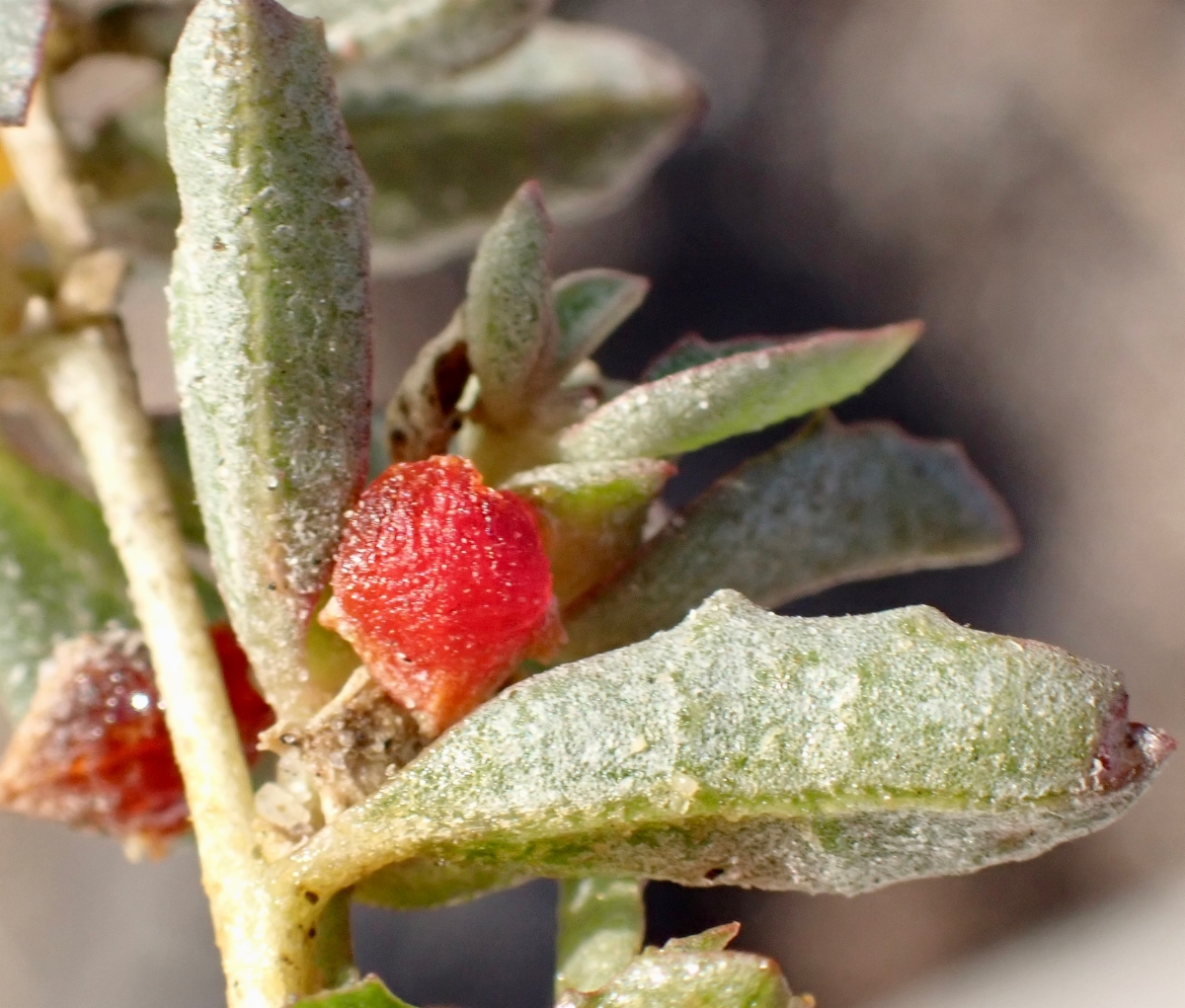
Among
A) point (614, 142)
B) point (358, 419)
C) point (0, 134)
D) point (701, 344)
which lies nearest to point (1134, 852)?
point (614, 142)

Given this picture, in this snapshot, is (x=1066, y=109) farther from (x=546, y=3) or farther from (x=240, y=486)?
(x=240, y=486)

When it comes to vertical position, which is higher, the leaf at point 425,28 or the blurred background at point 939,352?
the leaf at point 425,28

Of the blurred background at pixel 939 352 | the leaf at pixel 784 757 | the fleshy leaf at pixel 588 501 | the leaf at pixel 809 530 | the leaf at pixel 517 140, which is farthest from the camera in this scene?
the blurred background at pixel 939 352

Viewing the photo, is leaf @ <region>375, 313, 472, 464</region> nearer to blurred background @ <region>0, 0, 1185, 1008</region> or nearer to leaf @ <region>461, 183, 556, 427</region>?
leaf @ <region>461, 183, 556, 427</region>

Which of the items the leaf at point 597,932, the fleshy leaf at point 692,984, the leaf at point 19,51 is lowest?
the leaf at point 597,932

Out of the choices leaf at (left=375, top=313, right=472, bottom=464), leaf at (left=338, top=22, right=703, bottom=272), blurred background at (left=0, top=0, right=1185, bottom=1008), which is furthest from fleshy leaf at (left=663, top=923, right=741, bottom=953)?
blurred background at (left=0, top=0, right=1185, bottom=1008)

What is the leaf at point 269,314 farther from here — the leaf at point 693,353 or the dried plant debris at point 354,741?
the leaf at point 693,353

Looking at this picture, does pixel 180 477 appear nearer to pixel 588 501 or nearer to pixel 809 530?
pixel 588 501

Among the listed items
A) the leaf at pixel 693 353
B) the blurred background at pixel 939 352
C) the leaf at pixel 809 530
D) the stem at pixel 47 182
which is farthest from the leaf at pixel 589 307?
the blurred background at pixel 939 352
